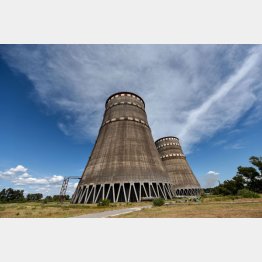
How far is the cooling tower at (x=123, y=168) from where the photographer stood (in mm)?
23781

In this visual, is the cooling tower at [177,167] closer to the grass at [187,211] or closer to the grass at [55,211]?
the grass at [187,211]

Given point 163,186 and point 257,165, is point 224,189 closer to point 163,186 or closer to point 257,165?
point 257,165

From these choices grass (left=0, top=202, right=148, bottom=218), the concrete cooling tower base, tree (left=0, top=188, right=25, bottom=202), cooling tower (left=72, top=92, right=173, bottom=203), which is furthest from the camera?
tree (left=0, top=188, right=25, bottom=202)

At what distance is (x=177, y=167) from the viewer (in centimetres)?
5125

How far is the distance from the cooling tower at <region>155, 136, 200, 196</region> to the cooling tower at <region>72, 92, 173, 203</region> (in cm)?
2215

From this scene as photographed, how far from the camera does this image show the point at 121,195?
84.8 feet

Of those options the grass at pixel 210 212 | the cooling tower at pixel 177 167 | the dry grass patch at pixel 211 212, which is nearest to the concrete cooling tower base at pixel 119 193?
the grass at pixel 210 212

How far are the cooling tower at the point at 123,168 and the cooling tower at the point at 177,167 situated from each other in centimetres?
2215

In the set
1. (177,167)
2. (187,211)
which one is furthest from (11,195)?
(187,211)

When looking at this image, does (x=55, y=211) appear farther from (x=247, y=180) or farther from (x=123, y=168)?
(x=247, y=180)

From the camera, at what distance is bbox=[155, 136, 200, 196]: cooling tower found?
47416 mm

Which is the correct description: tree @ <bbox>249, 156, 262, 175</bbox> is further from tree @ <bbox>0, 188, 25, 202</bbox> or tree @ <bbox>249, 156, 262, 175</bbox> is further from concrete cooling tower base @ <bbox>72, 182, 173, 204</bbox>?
tree @ <bbox>0, 188, 25, 202</bbox>

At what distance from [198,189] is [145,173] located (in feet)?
107

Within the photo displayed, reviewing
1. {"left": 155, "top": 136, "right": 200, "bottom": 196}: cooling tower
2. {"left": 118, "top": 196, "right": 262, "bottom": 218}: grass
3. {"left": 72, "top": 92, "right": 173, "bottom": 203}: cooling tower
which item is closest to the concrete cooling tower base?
{"left": 72, "top": 92, "right": 173, "bottom": 203}: cooling tower
